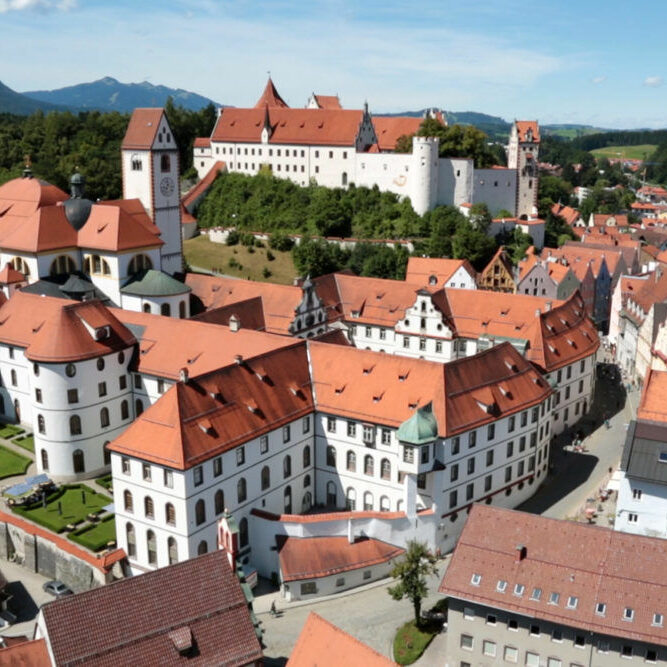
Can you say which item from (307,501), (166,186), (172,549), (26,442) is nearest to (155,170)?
(166,186)

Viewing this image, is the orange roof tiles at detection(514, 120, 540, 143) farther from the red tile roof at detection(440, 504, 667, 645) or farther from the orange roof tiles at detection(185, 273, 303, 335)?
the red tile roof at detection(440, 504, 667, 645)

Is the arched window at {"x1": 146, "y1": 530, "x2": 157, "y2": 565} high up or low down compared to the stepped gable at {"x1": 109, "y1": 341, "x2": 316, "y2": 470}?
down

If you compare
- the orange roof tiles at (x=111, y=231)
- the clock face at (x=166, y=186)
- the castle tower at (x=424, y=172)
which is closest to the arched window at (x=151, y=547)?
the orange roof tiles at (x=111, y=231)

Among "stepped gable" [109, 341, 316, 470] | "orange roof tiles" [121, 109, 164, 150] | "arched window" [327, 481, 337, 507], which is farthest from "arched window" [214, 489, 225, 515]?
"orange roof tiles" [121, 109, 164, 150]

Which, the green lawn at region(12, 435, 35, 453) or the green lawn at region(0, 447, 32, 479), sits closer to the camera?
the green lawn at region(0, 447, 32, 479)

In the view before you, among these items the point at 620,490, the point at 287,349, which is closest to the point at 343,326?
the point at 287,349

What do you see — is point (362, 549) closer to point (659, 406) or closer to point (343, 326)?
point (659, 406)
